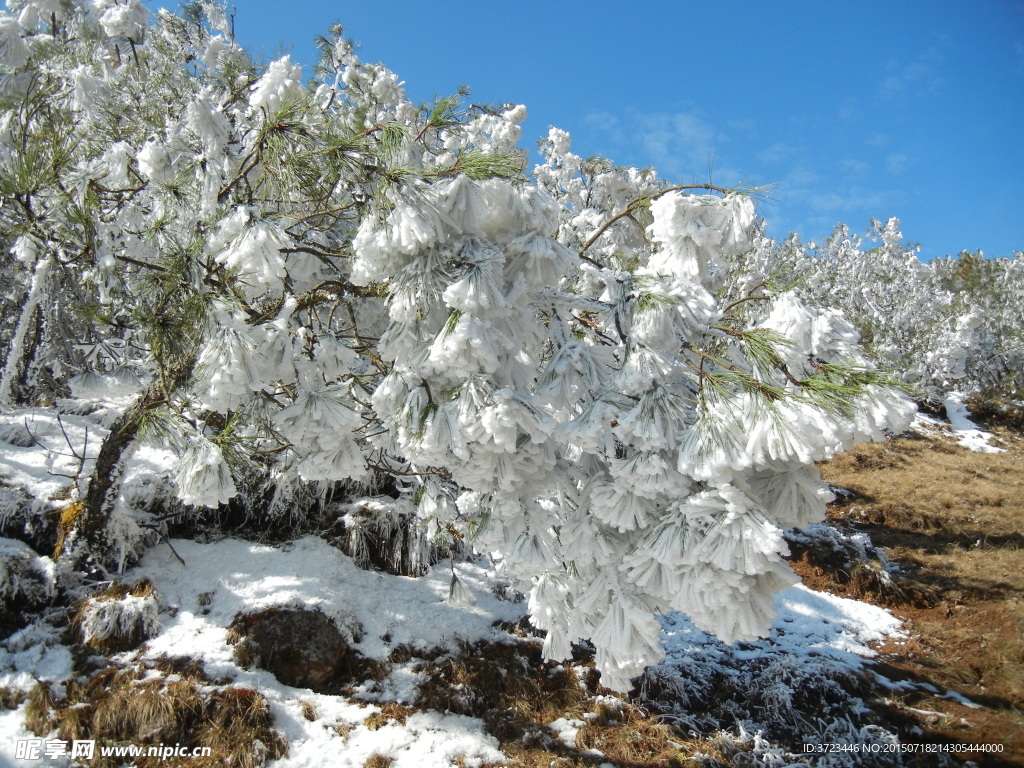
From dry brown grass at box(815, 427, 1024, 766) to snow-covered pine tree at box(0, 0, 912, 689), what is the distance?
3.95 meters

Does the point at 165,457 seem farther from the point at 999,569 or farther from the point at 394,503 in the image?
the point at 999,569

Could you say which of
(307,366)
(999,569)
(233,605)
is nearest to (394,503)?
(233,605)

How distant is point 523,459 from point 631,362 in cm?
63

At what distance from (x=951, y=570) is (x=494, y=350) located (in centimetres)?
858

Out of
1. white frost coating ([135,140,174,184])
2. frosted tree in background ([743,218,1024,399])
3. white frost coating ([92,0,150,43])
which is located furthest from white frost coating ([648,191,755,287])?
frosted tree in background ([743,218,1024,399])

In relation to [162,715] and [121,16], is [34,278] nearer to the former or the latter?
[121,16]

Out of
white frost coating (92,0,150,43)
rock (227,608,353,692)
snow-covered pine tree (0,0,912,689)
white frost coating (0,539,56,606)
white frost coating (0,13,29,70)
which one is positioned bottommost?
rock (227,608,353,692)

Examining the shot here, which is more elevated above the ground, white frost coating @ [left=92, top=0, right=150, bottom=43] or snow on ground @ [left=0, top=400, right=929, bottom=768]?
white frost coating @ [left=92, top=0, right=150, bottom=43]

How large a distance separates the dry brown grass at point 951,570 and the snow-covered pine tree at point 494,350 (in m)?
3.95

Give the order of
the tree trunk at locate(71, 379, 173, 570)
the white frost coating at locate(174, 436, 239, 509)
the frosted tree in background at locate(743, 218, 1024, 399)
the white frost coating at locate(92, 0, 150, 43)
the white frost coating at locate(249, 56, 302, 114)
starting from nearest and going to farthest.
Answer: the white frost coating at locate(174, 436, 239, 509) < the white frost coating at locate(249, 56, 302, 114) < the tree trunk at locate(71, 379, 173, 570) < the white frost coating at locate(92, 0, 150, 43) < the frosted tree in background at locate(743, 218, 1024, 399)

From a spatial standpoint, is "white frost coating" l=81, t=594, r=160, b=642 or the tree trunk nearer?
"white frost coating" l=81, t=594, r=160, b=642

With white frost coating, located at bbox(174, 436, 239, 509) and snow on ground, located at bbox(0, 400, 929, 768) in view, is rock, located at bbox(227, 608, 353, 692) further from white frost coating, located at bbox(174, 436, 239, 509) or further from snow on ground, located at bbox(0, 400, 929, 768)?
white frost coating, located at bbox(174, 436, 239, 509)

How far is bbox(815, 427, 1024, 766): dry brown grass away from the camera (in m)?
4.79

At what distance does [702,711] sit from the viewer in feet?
15.8
